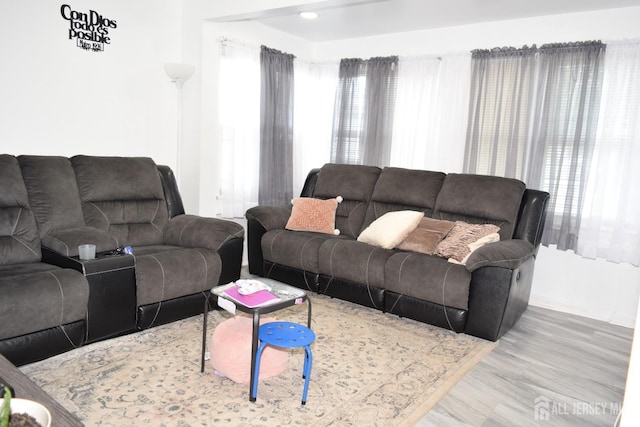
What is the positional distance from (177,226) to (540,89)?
10.4 feet

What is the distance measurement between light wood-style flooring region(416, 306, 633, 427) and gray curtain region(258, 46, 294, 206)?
2.60 m

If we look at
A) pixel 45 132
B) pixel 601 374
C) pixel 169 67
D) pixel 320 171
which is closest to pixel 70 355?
pixel 45 132

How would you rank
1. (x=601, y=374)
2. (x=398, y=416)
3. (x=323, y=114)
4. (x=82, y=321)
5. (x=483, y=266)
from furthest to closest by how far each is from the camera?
1. (x=323, y=114)
2. (x=483, y=266)
3. (x=601, y=374)
4. (x=82, y=321)
5. (x=398, y=416)

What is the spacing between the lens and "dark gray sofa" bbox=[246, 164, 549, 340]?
291 centimetres

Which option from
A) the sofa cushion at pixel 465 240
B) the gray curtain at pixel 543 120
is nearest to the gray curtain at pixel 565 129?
the gray curtain at pixel 543 120

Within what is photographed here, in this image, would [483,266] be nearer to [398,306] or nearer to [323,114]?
[398,306]

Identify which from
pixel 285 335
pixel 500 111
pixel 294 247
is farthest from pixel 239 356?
pixel 500 111

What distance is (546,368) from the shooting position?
8.72 feet

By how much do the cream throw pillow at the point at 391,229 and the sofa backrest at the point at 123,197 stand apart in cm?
161

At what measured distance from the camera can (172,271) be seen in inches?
111

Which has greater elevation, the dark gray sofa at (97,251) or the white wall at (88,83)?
the white wall at (88,83)

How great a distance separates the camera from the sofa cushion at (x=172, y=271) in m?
2.70

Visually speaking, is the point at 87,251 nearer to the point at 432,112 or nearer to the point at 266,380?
the point at 266,380

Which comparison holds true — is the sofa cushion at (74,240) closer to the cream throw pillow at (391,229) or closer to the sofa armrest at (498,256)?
the cream throw pillow at (391,229)
